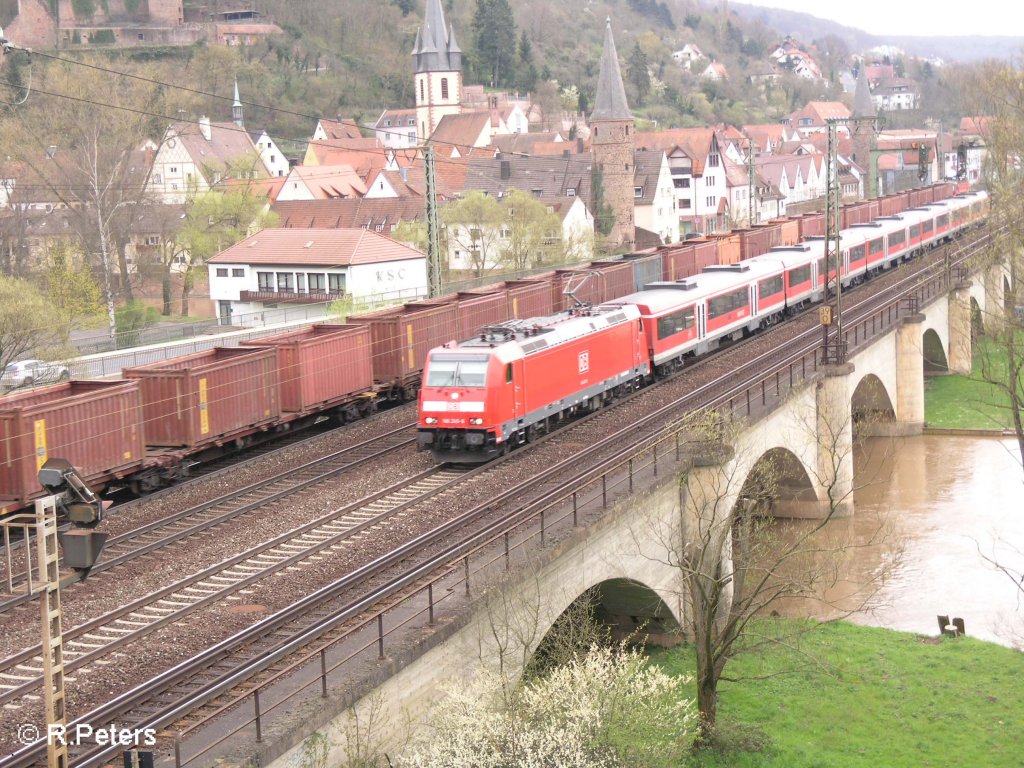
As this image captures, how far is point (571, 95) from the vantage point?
17488 cm

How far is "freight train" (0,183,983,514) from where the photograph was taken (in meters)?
22.9

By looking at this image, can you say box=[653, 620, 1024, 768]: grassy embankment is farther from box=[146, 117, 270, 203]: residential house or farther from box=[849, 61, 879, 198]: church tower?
box=[849, 61, 879, 198]: church tower

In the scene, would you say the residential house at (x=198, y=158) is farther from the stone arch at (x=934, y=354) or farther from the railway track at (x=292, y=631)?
the railway track at (x=292, y=631)

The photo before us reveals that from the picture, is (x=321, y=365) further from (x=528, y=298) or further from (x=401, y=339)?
(x=528, y=298)

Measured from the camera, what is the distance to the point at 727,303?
41.8 meters

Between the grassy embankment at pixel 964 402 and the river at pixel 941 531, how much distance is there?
1443 millimetres

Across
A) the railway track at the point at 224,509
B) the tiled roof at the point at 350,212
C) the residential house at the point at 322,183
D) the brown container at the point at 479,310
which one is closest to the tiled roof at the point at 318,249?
the tiled roof at the point at 350,212

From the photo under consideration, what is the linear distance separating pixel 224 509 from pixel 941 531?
887 inches

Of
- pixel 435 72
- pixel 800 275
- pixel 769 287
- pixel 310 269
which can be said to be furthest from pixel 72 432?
pixel 435 72

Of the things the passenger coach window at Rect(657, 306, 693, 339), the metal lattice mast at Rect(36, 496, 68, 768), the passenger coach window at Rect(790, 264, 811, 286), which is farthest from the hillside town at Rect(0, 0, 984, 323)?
the metal lattice mast at Rect(36, 496, 68, 768)

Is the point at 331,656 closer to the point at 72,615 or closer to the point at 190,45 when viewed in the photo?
the point at 72,615

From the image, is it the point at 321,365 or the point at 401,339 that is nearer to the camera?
the point at 321,365

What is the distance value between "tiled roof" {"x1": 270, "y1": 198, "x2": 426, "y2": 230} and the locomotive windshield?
58.2 m

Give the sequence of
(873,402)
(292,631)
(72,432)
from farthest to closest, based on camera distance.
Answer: (873,402) → (72,432) → (292,631)
